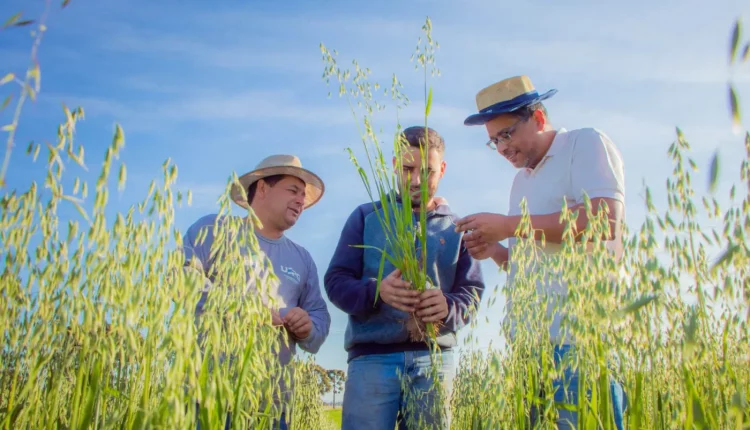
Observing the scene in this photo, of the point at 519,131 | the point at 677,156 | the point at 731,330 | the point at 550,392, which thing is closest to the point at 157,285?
the point at 550,392

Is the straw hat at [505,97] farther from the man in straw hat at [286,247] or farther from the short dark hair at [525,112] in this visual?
the man in straw hat at [286,247]

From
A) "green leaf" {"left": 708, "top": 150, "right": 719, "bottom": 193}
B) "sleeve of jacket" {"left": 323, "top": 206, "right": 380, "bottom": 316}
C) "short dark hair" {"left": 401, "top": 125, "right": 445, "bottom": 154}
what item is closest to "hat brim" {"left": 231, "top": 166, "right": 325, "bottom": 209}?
"sleeve of jacket" {"left": 323, "top": 206, "right": 380, "bottom": 316}

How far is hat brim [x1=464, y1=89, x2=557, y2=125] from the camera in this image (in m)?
3.00

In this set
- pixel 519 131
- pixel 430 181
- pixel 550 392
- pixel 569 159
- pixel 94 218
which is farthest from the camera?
pixel 430 181

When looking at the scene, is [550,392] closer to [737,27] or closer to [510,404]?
[510,404]

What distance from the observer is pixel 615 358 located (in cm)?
173

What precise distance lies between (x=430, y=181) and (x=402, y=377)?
1125mm

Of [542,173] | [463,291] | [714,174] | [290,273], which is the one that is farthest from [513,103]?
[714,174]

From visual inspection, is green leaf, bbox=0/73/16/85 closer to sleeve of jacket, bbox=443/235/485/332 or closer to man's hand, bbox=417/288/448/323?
man's hand, bbox=417/288/448/323

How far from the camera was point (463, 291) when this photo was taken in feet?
10.9

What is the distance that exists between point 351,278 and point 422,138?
3.03ft

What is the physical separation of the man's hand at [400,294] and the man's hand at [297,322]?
473 millimetres

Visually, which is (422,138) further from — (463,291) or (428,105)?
(463,291)

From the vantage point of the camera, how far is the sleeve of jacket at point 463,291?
3055 millimetres
